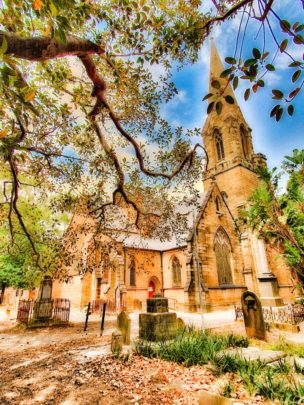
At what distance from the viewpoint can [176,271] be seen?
80.8 feet

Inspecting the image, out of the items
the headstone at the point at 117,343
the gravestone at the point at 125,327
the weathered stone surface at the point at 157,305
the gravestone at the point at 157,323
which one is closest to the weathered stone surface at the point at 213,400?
the headstone at the point at 117,343

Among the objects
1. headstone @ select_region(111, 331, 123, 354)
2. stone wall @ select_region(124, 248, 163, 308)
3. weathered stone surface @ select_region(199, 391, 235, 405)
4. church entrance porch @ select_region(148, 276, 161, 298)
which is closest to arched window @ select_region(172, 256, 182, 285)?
stone wall @ select_region(124, 248, 163, 308)

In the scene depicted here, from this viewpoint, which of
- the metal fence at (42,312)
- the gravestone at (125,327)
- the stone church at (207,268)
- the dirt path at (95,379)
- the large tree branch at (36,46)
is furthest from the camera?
the stone church at (207,268)

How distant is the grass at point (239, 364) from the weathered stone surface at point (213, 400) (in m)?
1.59

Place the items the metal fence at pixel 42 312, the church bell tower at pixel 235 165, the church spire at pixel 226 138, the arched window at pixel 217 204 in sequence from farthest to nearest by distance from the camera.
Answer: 1. the church spire at pixel 226 138
2. the arched window at pixel 217 204
3. the church bell tower at pixel 235 165
4. the metal fence at pixel 42 312

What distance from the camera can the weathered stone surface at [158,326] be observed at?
894 centimetres

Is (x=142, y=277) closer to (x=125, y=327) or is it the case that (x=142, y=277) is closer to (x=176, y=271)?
(x=176, y=271)

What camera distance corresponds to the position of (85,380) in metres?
5.77

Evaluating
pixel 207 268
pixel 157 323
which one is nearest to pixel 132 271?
pixel 207 268

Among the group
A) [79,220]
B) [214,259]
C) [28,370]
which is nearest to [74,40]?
[28,370]

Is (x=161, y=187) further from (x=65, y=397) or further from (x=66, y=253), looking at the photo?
(x=65, y=397)

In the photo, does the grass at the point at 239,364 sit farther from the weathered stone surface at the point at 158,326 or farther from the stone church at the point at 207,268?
the stone church at the point at 207,268

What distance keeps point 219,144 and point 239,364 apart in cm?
3050

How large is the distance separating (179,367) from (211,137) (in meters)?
31.2
